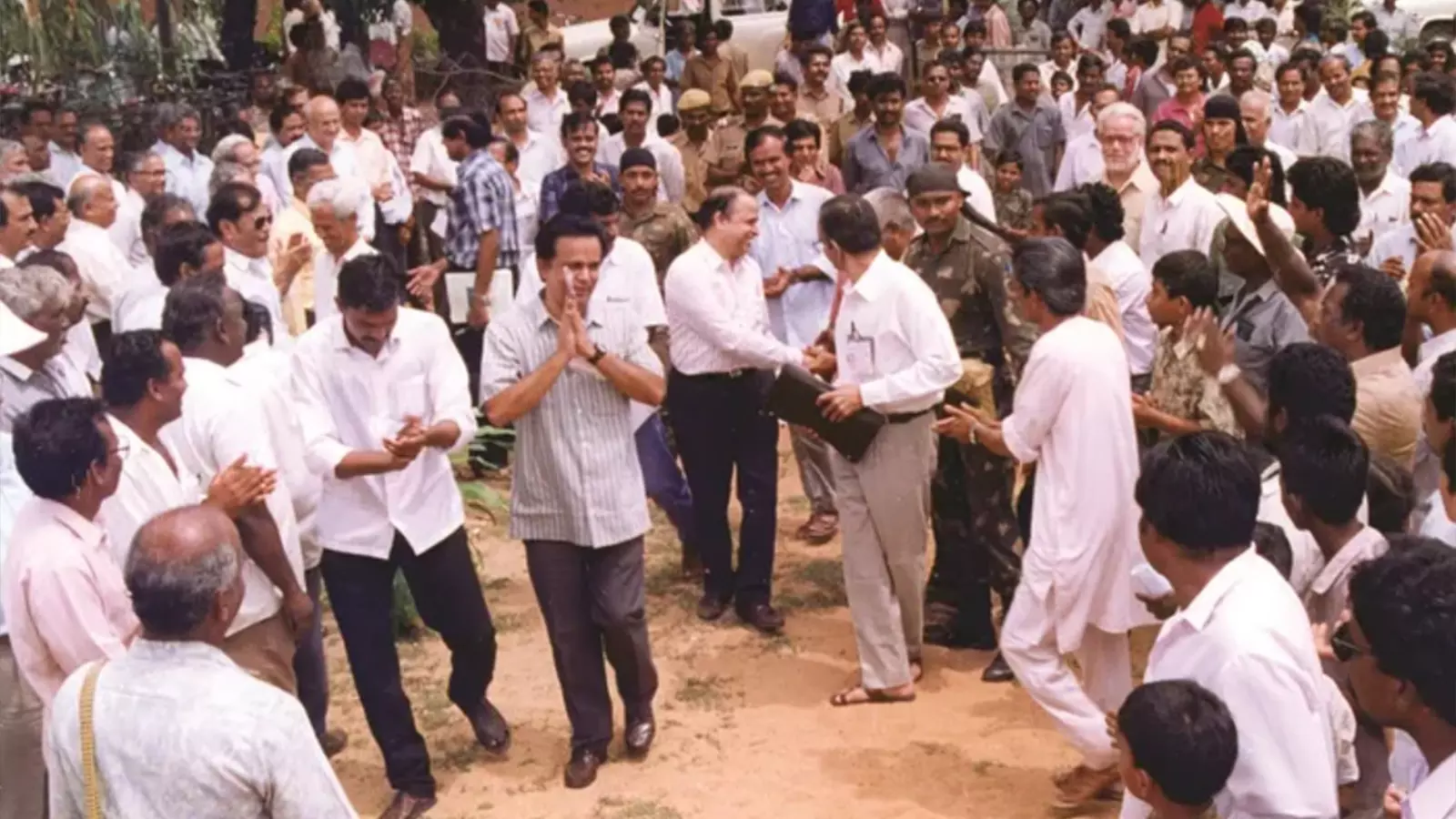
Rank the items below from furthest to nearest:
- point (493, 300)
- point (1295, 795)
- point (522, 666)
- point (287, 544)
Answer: point (493, 300)
point (522, 666)
point (287, 544)
point (1295, 795)

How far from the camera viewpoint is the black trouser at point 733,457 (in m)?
7.09

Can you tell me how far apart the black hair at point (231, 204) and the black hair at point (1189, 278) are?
12.2 ft

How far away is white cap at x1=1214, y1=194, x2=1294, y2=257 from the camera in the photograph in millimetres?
5809

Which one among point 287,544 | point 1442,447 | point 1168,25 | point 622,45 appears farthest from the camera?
point 1168,25

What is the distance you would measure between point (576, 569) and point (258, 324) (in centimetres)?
146

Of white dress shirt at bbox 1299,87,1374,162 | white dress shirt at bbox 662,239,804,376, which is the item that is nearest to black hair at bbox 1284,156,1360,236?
white dress shirt at bbox 662,239,804,376

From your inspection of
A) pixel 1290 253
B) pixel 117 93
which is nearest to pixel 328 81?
pixel 117 93

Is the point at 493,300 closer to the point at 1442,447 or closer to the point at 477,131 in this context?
the point at 477,131

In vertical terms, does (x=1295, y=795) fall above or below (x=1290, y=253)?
below

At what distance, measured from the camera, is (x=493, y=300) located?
30.1 ft

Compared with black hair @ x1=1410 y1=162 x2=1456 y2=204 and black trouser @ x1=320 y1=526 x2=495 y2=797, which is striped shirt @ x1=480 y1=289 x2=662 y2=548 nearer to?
black trouser @ x1=320 y1=526 x2=495 y2=797

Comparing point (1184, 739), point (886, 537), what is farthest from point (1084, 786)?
point (1184, 739)

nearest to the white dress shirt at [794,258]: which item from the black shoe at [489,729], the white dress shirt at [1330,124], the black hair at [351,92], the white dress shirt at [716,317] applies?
the white dress shirt at [716,317]

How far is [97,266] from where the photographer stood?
7.96 metres
